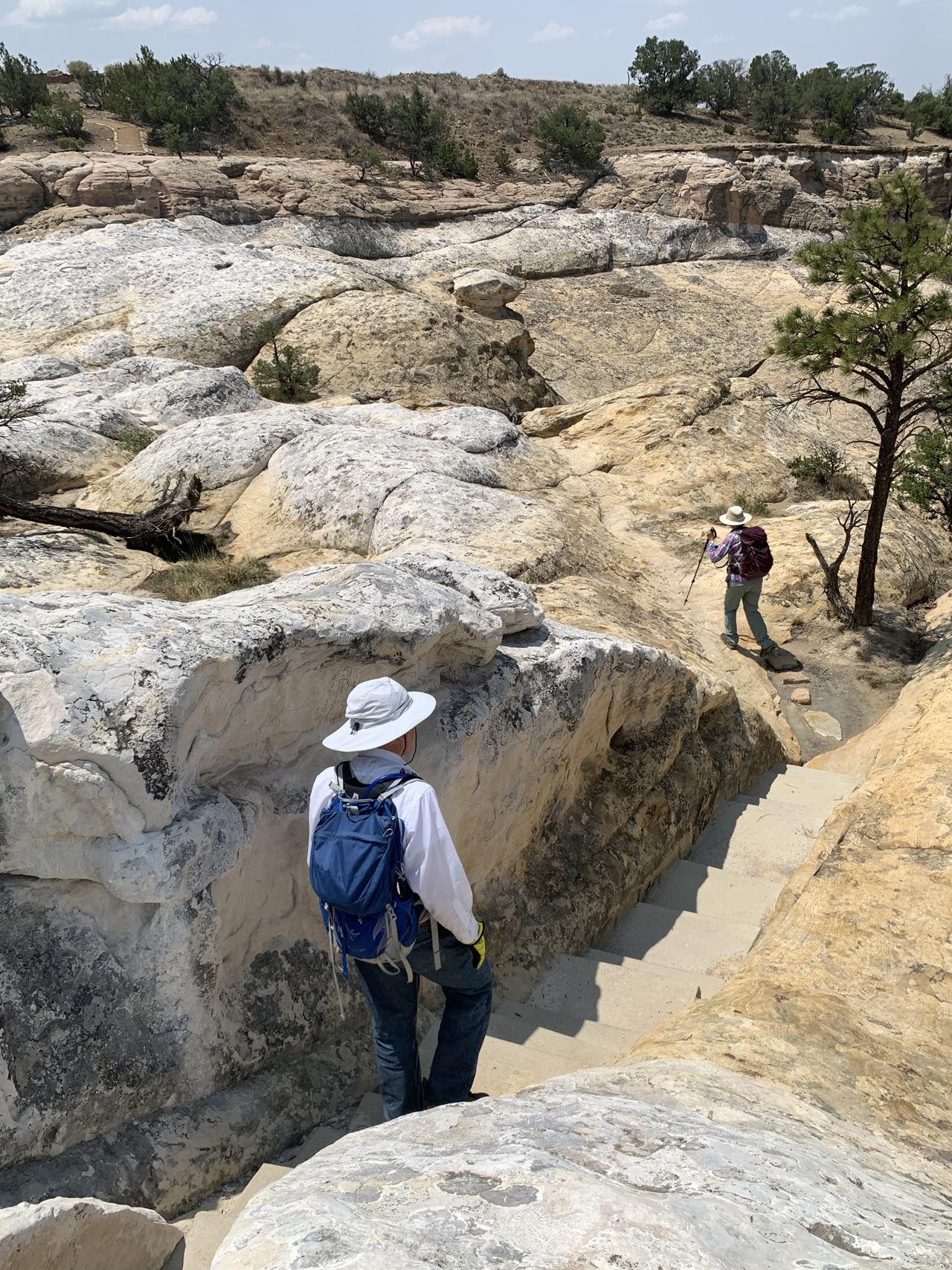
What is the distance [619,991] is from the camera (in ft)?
13.6

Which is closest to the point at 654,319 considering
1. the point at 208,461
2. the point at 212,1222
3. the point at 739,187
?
the point at 739,187

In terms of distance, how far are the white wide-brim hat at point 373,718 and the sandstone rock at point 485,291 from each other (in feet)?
57.2

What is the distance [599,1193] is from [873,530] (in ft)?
29.3

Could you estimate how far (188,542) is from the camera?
7.89 metres

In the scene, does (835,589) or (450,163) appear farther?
(450,163)

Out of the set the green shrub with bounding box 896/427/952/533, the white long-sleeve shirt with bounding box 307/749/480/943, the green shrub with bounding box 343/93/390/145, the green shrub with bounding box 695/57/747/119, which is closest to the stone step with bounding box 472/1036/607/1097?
the white long-sleeve shirt with bounding box 307/749/480/943

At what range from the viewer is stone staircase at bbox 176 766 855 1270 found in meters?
3.20

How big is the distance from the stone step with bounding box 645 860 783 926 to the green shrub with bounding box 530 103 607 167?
104 ft

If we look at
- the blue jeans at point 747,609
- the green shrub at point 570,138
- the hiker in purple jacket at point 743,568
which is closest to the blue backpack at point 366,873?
the hiker in purple jacket at point 743,568

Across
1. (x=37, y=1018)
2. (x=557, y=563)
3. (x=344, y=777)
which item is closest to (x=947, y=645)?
(x=557, y=563)

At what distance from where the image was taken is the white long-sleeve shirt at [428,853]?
262 cm

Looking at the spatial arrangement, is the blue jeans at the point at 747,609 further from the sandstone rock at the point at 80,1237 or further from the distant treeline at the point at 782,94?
the distant treeline at the point at 782,94

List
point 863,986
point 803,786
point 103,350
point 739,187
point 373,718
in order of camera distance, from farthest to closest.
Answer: point 739,187 → point 103,350 → point 803,786 → point 863,986 → point 373,718

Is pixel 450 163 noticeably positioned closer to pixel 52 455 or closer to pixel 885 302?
pixel 885 302
